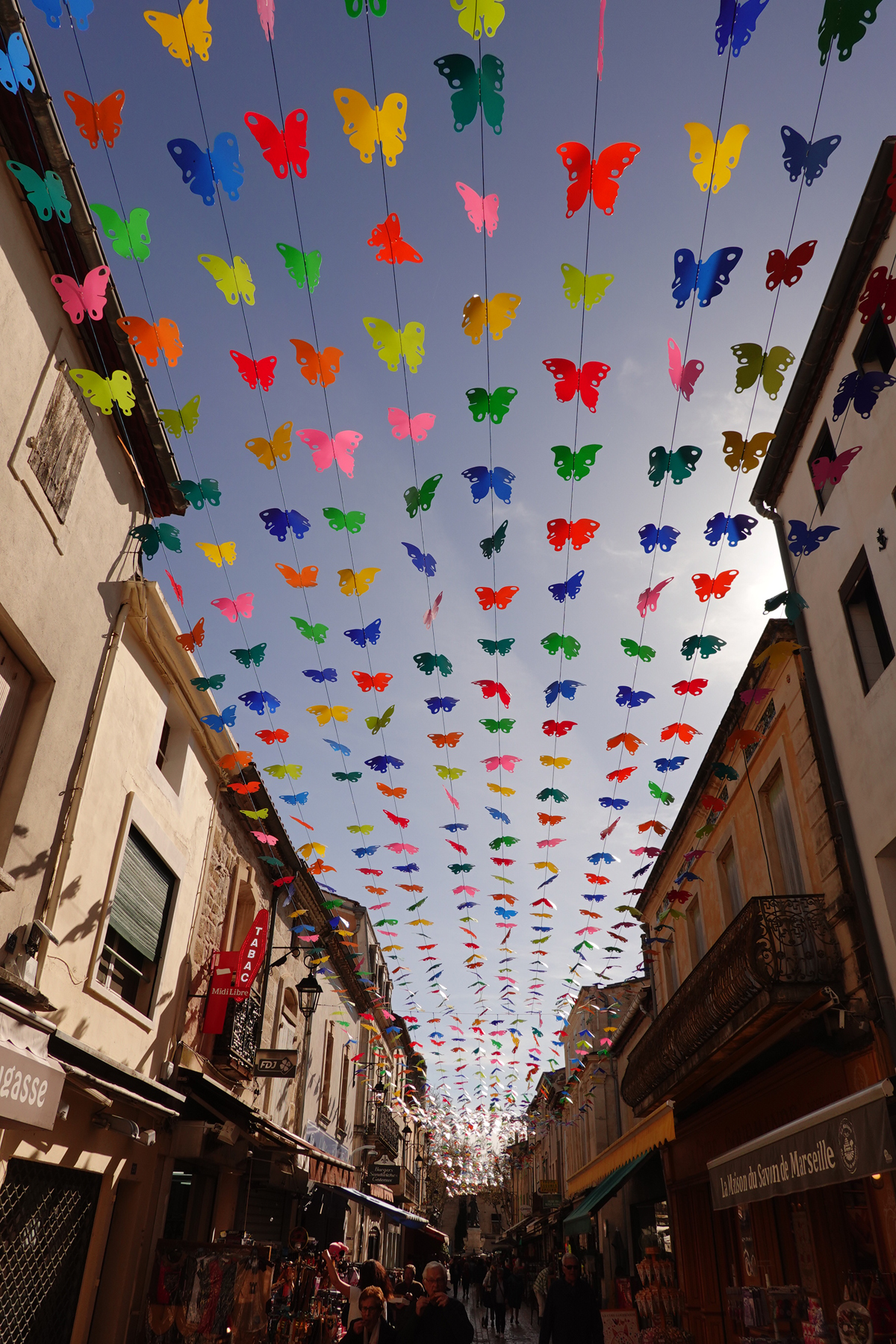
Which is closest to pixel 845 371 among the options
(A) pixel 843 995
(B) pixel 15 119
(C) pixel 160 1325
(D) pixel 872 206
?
(D) pixel 872 206

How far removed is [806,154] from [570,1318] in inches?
380

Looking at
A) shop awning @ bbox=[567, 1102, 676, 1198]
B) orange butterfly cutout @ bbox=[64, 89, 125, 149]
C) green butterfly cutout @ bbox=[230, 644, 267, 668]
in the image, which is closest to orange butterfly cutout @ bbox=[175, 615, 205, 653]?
green butterfly cutout @ bbox=[230, 644, 267, 668]

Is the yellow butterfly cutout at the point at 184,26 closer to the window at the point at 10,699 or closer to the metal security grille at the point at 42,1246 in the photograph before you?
the window at the point at 10,699

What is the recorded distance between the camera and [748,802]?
11.3m

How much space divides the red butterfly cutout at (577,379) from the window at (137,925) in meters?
6.23

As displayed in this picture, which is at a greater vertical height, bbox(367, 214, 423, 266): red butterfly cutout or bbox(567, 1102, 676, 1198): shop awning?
bbox(367, 214, 423, 266): red butterfly cutout

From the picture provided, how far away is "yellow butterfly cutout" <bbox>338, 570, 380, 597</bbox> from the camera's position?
8094 millimetres

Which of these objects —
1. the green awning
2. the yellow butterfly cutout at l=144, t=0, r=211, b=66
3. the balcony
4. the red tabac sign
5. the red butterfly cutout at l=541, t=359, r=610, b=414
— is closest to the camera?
the yellow butterfly cutout at l=144, t=0, r=211, b=66

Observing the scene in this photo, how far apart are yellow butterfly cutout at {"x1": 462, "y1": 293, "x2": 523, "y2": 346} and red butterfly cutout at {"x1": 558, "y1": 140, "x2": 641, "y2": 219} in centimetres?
78

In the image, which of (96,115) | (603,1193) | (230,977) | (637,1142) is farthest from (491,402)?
(603,1193)

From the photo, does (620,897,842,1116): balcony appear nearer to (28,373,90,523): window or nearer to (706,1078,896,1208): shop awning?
(706,1078,896,1208): shop awning

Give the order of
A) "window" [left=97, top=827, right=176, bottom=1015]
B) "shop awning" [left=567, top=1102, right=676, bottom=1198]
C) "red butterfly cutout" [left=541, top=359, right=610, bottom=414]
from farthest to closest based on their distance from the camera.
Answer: "shop awning" [left=567, top=1102, right=676, bottom=1198]
"window" [left=97, top=827, right=176, bottom=1015]
"red butterfly cutout" [left=541, top=359, right=610, bottom=414]

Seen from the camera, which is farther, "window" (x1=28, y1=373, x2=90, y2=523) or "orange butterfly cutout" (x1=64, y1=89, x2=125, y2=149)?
Answer: "window" (x1=28, y1=373, x2=90, y2=523)

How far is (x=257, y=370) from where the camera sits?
6254mm
